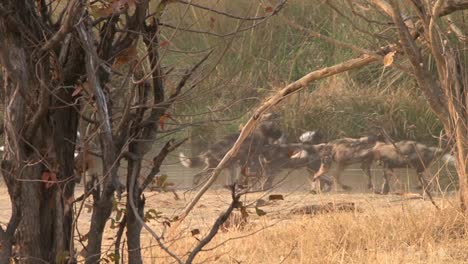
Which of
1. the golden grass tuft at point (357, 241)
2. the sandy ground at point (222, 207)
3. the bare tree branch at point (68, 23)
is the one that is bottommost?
the golden grass tuft at point (357, 241)

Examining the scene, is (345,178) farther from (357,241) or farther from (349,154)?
(357,241)

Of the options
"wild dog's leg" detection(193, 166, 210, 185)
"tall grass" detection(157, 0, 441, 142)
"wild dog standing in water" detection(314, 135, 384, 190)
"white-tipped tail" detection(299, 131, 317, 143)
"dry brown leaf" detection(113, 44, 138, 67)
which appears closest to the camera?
"dry brown leaf" detection(113, 44, 138, 67)

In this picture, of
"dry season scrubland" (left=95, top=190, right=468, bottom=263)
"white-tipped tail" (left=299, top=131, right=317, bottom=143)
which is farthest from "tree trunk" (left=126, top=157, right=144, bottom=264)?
"white-tipped tail" (left=299, top=131, right=317, bottom=143)

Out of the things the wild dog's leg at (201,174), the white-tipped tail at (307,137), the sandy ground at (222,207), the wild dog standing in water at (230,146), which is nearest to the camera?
the wild dog's leg at (201,174)

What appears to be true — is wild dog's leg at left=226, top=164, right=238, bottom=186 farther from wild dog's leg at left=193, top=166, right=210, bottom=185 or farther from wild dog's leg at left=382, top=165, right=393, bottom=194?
wild dog's leg at left=193, top=166, right=210, bottom=185

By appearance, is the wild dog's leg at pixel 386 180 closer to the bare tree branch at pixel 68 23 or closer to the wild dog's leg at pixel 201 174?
the wild dog's leg at pixel 201 174

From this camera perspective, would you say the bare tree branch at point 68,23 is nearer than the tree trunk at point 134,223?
Yes

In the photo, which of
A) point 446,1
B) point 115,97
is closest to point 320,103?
point 446,1

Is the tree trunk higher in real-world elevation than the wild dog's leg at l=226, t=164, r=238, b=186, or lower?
lower

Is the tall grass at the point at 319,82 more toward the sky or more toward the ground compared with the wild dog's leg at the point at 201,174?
more toward the sky

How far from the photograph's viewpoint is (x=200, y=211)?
852 centimetres

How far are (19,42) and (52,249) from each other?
71cm

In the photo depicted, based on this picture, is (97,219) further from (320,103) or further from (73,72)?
(320,103)

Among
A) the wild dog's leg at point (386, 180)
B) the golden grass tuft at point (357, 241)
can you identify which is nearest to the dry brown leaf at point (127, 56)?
the golden grass tuft at point (357, 241)
